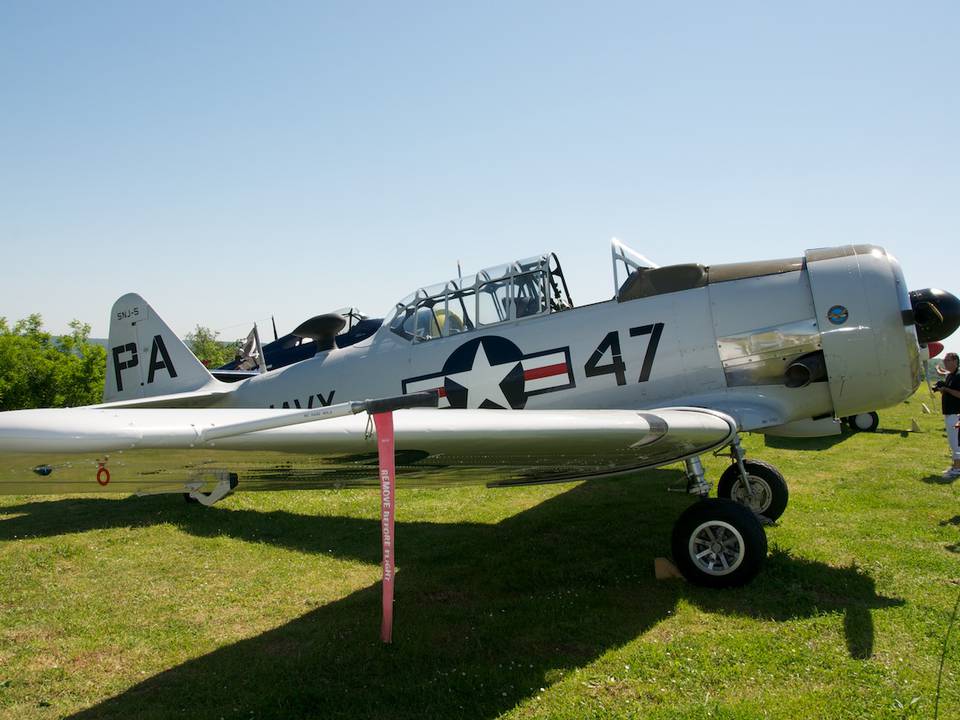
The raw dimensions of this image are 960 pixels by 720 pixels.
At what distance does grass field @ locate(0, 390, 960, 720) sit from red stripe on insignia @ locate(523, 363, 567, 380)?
5.25ft

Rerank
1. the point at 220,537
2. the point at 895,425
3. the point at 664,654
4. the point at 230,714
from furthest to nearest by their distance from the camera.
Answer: the point at 895,425, the point at 220,537, the point at 664,654, the point at 230,714

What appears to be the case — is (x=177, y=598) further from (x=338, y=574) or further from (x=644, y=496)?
(x=644, y=496)

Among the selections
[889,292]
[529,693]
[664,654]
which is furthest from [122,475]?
[889,292]

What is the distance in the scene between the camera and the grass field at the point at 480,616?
3434 millimetres

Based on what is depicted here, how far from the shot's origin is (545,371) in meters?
6.21

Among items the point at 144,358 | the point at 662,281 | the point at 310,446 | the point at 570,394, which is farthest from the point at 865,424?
the point at 310,446

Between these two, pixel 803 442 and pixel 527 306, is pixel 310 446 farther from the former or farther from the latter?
pixel 803 442

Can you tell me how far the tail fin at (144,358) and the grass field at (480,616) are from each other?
1807 mm

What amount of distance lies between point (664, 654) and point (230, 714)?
2.38 metres

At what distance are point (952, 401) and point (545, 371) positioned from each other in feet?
21.6

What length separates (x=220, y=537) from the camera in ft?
22.9

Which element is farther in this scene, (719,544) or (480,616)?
(719,544)

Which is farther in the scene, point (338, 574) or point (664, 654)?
point (338, 574)

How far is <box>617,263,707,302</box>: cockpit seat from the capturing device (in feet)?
19.8
